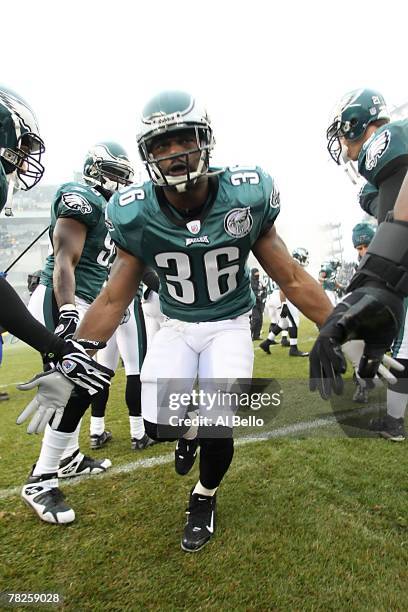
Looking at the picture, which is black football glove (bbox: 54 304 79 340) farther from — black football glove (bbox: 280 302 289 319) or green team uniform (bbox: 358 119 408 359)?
black football glove (bbox: 280 302 289 319)

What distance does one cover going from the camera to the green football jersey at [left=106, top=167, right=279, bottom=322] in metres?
2.12

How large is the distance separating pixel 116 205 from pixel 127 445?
2.21m

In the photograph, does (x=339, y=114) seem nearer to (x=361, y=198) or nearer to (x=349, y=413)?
(x=361, y=198)

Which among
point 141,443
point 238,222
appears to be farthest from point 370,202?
point 141,443

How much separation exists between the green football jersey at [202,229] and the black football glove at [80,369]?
0.59 m

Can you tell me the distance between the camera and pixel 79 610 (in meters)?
1.69

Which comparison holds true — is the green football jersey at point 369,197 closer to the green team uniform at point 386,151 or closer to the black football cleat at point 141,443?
the green team uniform at point 386,151

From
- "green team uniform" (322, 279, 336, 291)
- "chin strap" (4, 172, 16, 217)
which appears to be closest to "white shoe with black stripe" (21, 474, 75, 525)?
"chin strap" (4, 172, 16, 217)

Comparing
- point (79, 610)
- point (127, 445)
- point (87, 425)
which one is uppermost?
point (79, 610)

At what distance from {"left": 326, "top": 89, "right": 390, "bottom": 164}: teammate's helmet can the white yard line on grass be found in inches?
92.8

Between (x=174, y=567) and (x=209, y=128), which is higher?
(x=209, y=128)

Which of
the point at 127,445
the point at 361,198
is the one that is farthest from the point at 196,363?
the point at 361,198

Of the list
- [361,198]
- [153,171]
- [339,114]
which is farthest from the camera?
[361,198]

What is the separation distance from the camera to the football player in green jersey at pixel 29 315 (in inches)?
71.9
